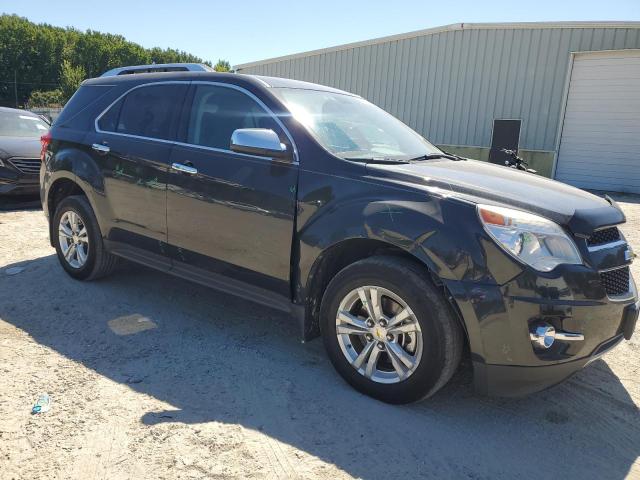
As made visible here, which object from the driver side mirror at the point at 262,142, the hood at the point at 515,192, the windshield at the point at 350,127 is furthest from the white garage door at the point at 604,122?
the driver side mirror at the point at 262,142

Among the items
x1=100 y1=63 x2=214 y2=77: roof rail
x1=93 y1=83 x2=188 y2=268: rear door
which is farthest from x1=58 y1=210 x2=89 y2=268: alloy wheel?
x1=100 y1=63 x2=214 y2=77: roof rail

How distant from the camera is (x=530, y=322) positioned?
2.43m

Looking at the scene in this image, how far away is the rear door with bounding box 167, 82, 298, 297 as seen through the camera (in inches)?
126

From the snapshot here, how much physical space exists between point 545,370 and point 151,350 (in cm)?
247

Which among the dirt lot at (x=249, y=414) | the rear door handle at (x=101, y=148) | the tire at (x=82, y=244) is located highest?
the rear door handle at (x=101, y=148)

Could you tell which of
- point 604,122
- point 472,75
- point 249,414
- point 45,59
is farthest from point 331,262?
point 45,59

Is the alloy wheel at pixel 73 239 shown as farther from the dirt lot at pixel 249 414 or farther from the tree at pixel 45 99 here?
the tree at pixel 45 99

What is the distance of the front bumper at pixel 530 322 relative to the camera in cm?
240

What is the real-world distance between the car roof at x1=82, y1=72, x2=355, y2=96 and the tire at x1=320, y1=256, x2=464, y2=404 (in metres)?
1.55

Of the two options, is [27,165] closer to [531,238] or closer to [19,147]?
[19,147]

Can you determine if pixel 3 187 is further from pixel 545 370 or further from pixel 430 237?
pixel 545 370

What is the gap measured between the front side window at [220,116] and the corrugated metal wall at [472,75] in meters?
13.3

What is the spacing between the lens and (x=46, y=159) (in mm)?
4863

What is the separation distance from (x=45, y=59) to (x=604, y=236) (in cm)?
7391
